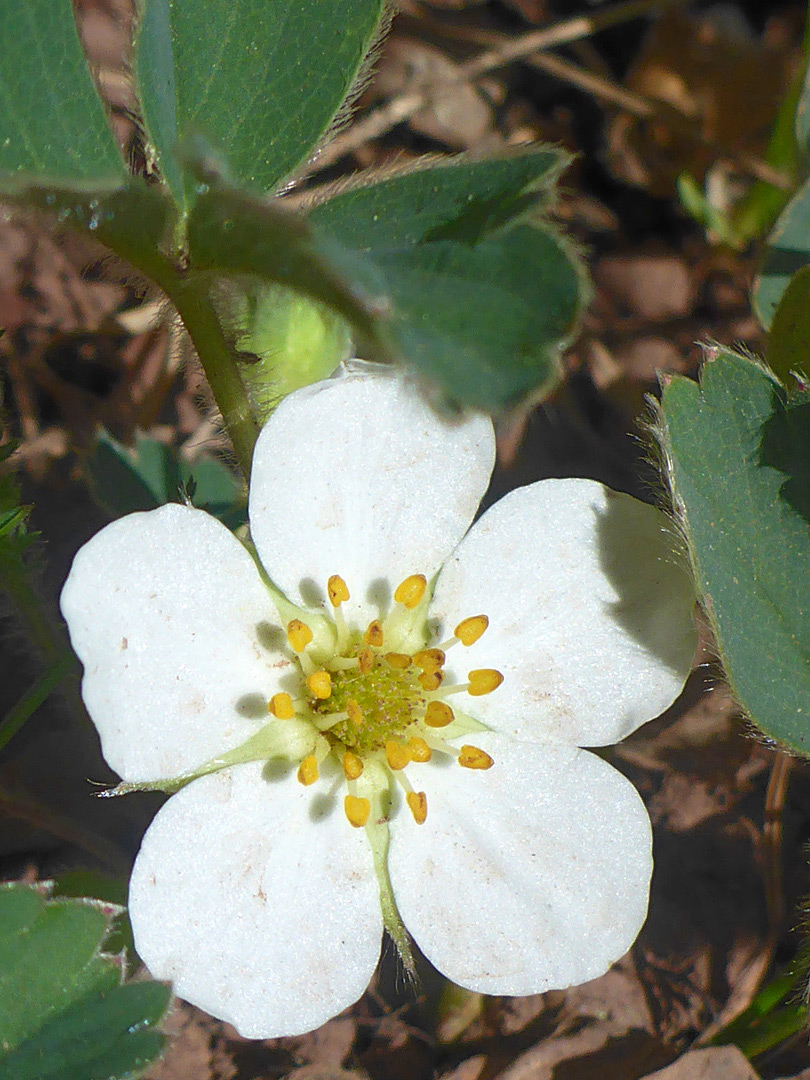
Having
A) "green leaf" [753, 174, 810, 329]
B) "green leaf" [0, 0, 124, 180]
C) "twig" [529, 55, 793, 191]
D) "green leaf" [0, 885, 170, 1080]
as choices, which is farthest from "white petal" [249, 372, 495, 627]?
"twig" [529, 55, 793, 191]

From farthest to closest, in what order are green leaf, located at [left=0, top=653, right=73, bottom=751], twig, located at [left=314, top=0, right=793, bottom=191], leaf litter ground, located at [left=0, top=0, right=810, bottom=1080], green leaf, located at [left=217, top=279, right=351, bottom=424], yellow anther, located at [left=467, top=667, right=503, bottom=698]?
twig, located at [left=314, top=0, right=793, bottom=191], leaf litter ground, located at [left=0, top=0, right=810, bottom=1080], green leaf, located at [left=0, top=653, right=73, bottom=751], green leaf, located at [left=217, top=279, right=351, bottom=424], yellow anther, located at [left=467, top=667, right=503, bottom=698]

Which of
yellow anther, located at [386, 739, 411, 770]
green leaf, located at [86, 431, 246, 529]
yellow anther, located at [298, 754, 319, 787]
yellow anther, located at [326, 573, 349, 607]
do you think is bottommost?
green leaf, located at [86, 431, 246, 529]

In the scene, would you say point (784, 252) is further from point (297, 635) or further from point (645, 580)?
point (297, 635)

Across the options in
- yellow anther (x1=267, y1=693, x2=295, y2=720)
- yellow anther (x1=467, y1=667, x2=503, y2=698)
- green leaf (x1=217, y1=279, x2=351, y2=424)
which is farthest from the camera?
green leaf (x1=217, y1=279, x2=351, y2=424)

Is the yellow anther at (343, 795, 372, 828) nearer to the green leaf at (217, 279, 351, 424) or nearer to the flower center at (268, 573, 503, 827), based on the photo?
the flower center at (268, 573, 503, 827)

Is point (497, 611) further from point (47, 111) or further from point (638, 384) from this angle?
point (638, 384)

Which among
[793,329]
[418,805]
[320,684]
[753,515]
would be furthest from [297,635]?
[793,329]

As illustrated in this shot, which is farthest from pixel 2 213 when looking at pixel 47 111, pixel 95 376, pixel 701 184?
pixel 701 184
